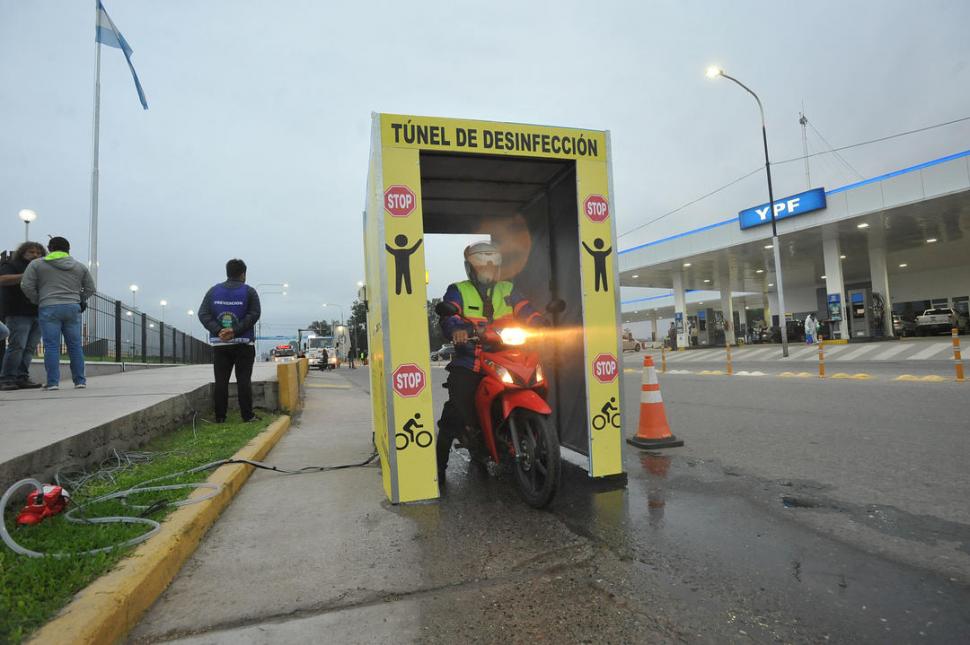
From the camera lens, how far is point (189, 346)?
75.8ft

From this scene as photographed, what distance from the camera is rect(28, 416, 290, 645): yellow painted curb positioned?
1.87m

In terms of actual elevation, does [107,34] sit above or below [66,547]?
above

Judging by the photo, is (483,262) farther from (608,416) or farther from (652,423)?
(652,423)

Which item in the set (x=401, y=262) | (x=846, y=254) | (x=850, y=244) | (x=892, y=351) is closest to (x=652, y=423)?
(x=401, y=262)

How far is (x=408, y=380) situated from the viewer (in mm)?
3619

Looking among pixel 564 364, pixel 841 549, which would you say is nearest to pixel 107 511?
pixel 564 364

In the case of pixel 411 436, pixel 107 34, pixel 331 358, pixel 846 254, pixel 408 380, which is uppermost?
pixel 107 34

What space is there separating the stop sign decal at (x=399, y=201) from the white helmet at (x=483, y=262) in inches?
28.7

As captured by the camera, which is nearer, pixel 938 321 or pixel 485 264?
pixel 485 264

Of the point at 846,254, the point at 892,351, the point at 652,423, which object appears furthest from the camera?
the point at 846,254

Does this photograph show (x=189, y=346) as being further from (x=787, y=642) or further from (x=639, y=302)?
(x=639, y=302)

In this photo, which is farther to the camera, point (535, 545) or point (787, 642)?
point (535, 545)

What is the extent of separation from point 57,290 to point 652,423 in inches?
270

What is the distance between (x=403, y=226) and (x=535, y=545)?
2.17 meters
